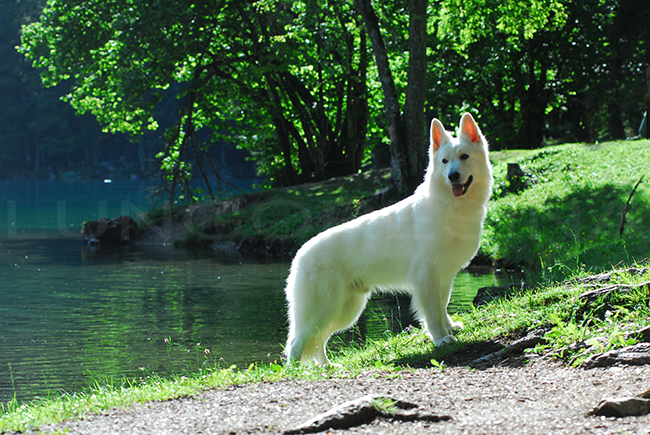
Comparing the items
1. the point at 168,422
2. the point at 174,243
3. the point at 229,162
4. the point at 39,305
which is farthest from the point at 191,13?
the point at 229,162

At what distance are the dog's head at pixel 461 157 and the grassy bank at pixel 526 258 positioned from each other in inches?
55.6

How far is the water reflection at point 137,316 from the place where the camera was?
7742 mm

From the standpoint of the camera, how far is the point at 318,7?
19.6 m

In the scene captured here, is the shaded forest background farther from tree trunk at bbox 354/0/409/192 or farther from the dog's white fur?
the dog's white fur

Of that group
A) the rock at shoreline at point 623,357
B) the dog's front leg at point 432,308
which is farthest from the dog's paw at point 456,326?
the rock at shoreline at point 623,357

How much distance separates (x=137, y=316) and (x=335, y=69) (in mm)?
14729

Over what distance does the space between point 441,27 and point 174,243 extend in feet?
38.6

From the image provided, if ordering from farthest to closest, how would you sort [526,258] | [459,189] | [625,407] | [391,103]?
[391,103], [526,258], [459,189], [625,407]

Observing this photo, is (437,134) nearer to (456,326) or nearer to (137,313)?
(456,326)

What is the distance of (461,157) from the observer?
6.55 meters

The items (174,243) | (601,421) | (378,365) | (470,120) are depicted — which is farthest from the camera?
(174,243)

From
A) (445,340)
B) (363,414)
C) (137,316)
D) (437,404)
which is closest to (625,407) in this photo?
(437,404)

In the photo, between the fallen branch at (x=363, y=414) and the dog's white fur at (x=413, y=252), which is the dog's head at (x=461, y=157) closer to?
the dog's white fur at (x=413, y=252)

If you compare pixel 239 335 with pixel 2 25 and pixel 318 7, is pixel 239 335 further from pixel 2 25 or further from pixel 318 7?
pixel 2 25
